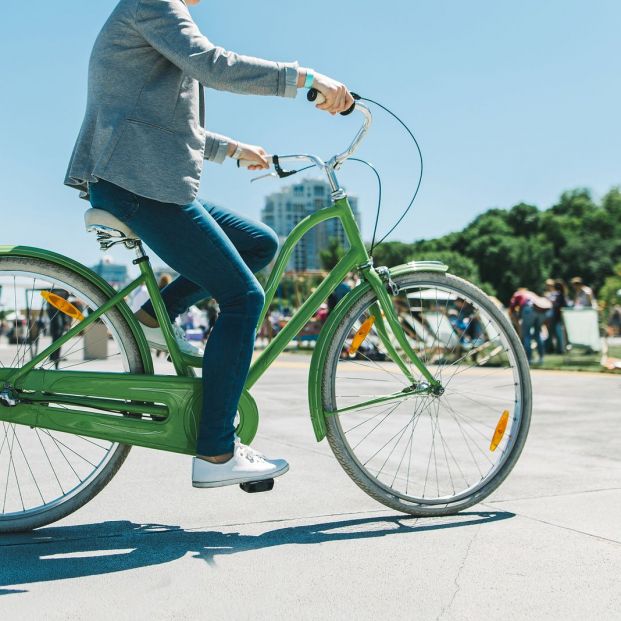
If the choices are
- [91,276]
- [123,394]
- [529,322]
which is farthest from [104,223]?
[529,322]

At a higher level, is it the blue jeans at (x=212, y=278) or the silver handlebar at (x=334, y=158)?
the silver handlebar at (x=334, y=158)

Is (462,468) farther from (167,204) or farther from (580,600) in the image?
(167,204)

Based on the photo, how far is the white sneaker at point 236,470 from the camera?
2.82 metres

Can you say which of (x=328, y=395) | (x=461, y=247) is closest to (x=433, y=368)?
(x=328, y=395)

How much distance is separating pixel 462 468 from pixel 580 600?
1.92 metres

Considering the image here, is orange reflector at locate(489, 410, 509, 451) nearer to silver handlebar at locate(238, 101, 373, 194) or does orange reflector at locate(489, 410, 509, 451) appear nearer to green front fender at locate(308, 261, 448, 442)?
green front fender at locate(308, 261, 448, 442)

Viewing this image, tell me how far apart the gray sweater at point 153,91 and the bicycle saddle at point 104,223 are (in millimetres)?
115

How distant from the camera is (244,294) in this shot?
285 centimetres

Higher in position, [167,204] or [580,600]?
[167,204]

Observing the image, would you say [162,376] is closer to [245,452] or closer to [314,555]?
[245,452]

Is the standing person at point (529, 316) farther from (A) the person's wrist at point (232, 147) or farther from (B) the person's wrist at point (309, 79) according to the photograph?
(B) the person's wrist at point (309, 79)

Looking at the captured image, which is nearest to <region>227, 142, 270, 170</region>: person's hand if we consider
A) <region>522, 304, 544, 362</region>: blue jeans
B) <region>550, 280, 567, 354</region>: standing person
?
<region>522, 304, 544, 362</region>: blue jeans

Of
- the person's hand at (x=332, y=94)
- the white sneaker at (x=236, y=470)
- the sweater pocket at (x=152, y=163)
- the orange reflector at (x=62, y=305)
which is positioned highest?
the person's hand at (x=332, y=94)

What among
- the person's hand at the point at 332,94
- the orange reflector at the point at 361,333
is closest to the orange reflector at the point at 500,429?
the orange reflector at the point at 361,333
